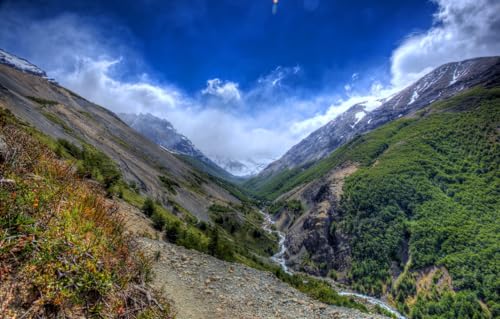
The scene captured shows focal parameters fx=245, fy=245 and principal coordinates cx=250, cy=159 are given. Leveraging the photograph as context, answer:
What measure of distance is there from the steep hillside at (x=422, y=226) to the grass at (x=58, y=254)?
6639 cm

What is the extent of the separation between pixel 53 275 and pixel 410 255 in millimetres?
78650

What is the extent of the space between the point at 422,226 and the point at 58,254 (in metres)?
85.4

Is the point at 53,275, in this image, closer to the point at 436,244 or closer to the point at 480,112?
the point at 436,244

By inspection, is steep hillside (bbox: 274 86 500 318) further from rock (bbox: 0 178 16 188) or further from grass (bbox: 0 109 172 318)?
rock (bbox: 0 178 16 188)

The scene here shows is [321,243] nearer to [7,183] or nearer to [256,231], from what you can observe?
[256,231]

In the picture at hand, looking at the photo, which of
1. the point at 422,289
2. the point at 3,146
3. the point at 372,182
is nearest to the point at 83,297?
the point at 3,146

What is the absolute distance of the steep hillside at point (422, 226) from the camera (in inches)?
2118

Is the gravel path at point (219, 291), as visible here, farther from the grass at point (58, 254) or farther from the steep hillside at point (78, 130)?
the steep hillside at point (78, 130)

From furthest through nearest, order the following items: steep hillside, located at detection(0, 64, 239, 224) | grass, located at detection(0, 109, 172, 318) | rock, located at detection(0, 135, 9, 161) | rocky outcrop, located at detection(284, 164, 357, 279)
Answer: rocky outcrop, located at detection(284, 164, 357, 279) → steep hillside, located at detection(0, 64, 239, 224) → rock, located at detection(0, 135, 9, 161) → grass, located at detection(0, 109, 172, 318)

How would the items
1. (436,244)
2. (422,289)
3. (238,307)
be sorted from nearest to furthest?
(238,307)
(422,289)
(436,244)

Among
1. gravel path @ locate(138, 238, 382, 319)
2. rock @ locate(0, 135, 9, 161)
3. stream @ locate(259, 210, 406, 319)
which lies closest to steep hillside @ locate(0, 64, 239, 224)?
stream @ locate(259, 210, 406, 319)

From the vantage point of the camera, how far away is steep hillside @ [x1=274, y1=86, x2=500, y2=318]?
177 feet

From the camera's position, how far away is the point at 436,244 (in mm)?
63938

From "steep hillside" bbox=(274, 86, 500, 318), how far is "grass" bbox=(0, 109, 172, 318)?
66.4 meters
